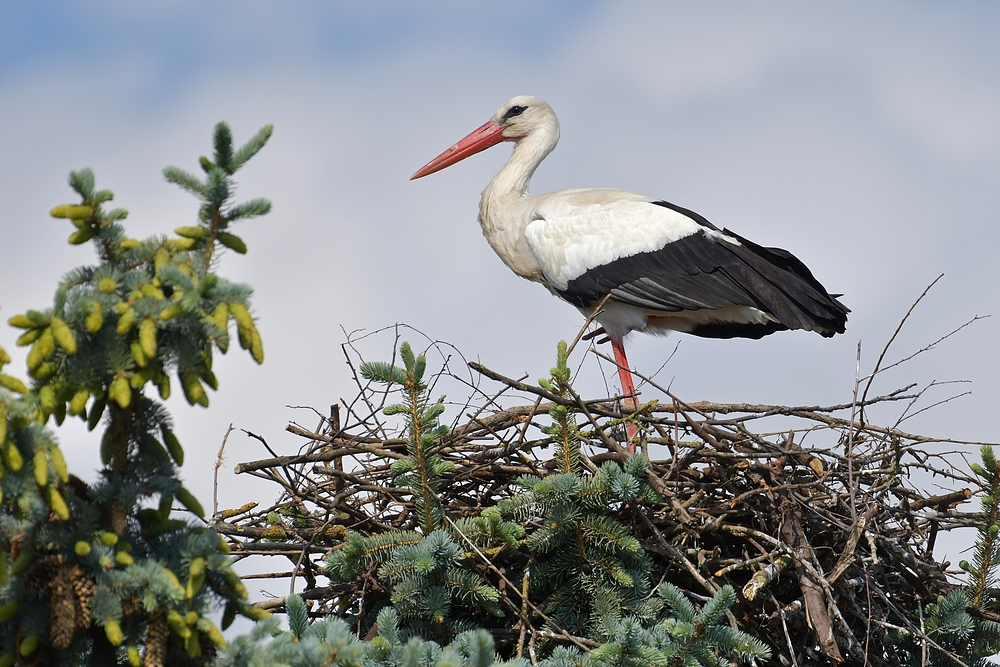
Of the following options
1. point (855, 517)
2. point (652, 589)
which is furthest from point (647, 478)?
point (855, 517)

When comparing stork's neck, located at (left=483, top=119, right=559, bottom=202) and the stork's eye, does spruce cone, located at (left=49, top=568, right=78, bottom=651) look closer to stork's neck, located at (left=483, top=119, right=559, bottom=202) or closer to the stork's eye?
stork's neck, located at (left=483, top=119, right=559, bottom=202)

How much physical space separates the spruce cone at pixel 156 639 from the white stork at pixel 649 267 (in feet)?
13.6

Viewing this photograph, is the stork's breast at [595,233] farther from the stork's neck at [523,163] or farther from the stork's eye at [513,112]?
the stork's eye at [513,112]

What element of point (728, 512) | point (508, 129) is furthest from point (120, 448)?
point (508, 129)

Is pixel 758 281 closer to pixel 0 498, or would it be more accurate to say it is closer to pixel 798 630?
pixel 798 630

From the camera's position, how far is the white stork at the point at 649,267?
20.7ft

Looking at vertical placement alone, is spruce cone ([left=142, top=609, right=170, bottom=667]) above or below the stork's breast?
below

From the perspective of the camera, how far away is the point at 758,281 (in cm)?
631

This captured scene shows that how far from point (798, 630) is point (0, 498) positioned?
3.08 meters

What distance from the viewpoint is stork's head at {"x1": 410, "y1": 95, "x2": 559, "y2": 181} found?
7922 mm

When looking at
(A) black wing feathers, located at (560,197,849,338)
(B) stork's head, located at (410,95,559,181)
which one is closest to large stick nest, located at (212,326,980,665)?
(A) black wing feathers, located at (560,197,849,338)

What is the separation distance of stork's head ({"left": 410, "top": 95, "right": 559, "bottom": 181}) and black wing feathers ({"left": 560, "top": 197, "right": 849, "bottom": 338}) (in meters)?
1.40

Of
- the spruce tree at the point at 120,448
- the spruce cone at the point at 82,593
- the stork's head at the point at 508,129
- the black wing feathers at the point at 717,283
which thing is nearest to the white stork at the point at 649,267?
the black wing feathers at the point at 717,283

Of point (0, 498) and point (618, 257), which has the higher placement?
point (618, 257)
